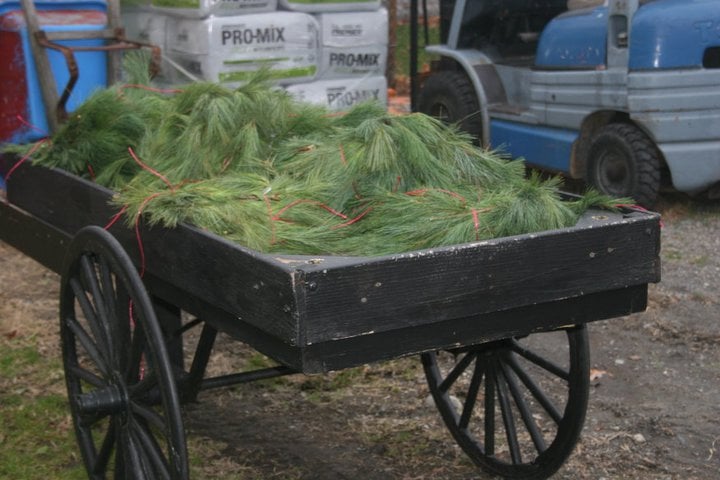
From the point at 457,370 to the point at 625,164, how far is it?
3.76 meters

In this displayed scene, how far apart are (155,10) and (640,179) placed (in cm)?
324

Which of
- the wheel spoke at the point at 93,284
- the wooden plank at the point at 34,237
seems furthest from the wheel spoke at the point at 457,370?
the wooden plank at the point at 34,237

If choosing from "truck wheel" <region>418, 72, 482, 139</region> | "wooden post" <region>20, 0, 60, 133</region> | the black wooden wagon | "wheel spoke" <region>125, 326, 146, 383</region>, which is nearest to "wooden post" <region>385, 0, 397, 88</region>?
"truck wheel" <region>418, 72, 482, 139</region>

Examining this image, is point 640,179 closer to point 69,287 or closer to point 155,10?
point 155,10

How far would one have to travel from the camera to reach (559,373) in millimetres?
3699

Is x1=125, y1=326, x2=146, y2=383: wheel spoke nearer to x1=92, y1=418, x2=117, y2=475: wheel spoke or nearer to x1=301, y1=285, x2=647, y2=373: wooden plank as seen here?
x1=92, y1=418, x2=117, y2=475: wheel spoke

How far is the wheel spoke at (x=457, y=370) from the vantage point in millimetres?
4003

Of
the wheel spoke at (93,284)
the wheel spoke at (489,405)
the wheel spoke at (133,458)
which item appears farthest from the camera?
the wheel spoke at (489,405)

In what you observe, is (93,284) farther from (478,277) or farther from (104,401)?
(478,277)

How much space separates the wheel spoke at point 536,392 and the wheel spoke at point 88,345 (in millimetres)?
1363

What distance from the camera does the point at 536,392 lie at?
3824mm

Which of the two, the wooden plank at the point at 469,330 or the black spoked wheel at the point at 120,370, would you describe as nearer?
the wooden plank at the point at 469,330

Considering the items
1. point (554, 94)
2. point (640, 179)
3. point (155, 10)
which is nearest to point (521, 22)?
point (554, 94)

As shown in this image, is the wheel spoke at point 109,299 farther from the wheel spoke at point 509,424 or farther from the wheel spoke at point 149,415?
the wheel spoke at point 509,424
